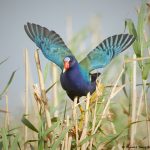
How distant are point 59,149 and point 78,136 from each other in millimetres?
114

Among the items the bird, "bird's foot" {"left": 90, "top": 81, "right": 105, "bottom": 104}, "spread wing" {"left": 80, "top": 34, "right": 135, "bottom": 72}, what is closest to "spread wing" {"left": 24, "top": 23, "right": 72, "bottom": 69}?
the bird

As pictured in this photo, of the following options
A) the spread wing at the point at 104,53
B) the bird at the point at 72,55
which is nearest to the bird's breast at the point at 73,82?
the bird at the point at 72,55

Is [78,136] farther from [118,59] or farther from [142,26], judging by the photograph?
[118,59]

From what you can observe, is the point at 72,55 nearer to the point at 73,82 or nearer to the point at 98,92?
the point at 73,82

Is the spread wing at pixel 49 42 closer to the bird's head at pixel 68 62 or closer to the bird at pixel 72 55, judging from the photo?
the bird at pixel 72 55

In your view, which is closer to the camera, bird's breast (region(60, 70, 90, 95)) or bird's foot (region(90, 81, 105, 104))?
bird's foot (region(90, 81, 105, 104))

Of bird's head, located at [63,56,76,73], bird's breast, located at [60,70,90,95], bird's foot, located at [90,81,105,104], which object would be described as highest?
bird's head, located at [63,56,76,73]

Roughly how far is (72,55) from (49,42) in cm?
22

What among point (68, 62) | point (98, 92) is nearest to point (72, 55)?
point (68, 62)

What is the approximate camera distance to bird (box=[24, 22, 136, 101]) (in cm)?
193

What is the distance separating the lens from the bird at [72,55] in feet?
6.32

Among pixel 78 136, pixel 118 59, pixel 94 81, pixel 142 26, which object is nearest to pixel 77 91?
pixel 94 81

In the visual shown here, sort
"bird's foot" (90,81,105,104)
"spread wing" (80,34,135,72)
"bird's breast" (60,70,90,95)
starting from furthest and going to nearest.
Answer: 1. "spread wing" (80,34,135,72)
2. "bird's breast" (60,70,90,95)
3. "bird's foot" (90,81,105,104)

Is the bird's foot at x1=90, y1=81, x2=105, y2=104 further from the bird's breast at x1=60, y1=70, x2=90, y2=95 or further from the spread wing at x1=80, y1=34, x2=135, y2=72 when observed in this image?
the spread wing at x1=80, y1=34, x2=135, y2=72
